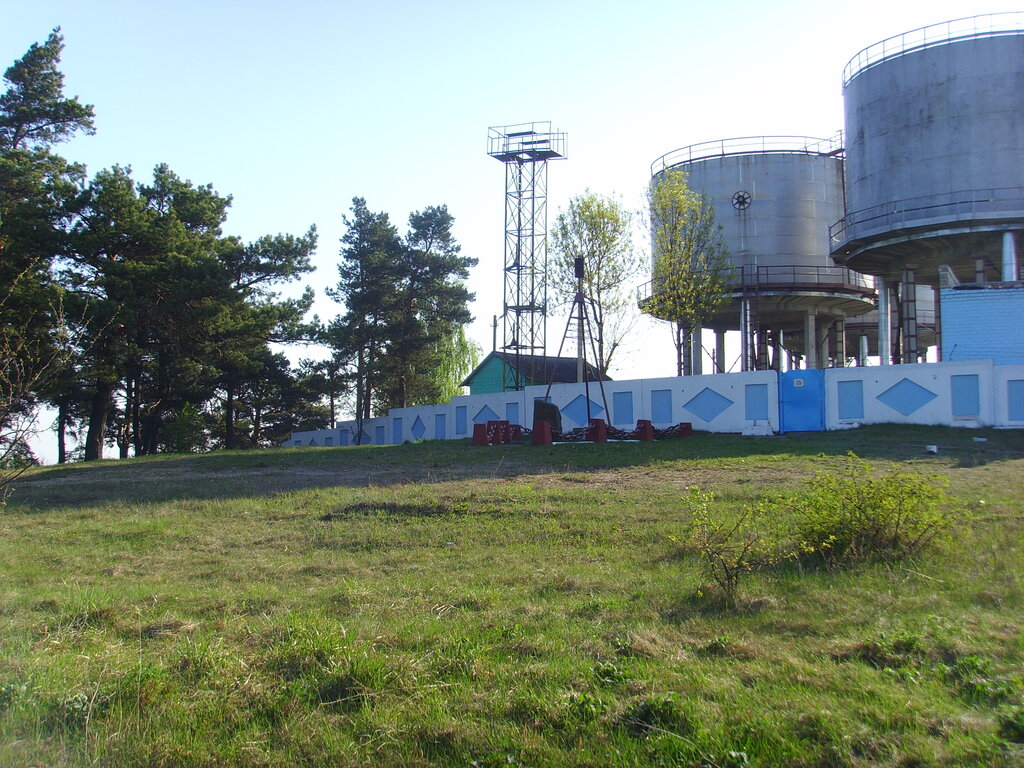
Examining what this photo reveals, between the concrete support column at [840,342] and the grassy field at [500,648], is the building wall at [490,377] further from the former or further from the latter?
the grassy field at [500,648]

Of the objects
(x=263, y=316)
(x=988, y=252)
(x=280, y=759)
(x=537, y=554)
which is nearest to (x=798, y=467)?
(x=537, y=554)

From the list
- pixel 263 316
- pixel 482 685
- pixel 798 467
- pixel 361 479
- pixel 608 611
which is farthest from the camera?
pixel 263 316

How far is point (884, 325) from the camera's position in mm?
33812

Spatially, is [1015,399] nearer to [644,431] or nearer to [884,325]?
[644,431]

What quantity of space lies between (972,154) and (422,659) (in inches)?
1205

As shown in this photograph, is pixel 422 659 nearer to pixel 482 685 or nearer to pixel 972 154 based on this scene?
pixel 482 685

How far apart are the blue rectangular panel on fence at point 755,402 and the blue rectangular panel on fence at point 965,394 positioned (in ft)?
17.6

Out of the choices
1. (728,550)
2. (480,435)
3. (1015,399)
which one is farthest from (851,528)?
(480,435)

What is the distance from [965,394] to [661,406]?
9570 mm

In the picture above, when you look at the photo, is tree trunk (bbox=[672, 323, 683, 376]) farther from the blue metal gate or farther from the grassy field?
the grassy field

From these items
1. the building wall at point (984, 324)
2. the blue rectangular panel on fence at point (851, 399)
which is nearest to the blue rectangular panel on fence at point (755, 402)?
the blue rectangular panel on fence at point (851, 399)

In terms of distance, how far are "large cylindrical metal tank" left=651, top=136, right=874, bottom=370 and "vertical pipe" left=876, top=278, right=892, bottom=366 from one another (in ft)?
9.55

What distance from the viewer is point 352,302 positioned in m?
49.5

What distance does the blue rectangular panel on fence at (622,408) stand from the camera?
30969mm
